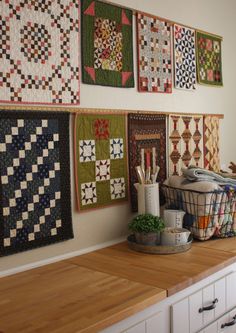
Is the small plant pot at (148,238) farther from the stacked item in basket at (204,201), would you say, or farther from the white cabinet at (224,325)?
the white cabinet at (224,325)

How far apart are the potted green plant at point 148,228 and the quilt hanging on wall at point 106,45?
2.48ft

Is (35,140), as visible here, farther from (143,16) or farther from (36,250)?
(143,16)

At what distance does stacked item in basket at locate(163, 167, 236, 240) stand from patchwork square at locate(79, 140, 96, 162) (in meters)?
0.56

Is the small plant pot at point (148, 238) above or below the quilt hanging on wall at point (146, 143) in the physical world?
below

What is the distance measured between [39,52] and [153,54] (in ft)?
2.85

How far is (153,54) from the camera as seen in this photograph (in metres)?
2.73

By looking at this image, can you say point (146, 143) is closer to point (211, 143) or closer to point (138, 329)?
point (211, 143)

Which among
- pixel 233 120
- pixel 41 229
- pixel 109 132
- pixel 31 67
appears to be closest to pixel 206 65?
pixel 233 120

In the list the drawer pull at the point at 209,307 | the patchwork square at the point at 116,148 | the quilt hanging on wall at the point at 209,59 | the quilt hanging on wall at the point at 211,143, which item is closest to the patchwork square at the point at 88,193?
the patchwork square at the point at 116,148

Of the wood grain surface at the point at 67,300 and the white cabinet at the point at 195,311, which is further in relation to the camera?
the white cabinet at the point at 195,311

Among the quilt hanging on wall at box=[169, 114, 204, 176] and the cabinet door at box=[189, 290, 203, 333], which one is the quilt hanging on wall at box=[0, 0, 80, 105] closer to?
the quilt hanging on wall at box=[169, 114, 204, 176]

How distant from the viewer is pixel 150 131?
2719 mm

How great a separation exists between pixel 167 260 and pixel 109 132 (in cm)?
75

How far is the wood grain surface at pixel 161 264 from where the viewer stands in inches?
75.9
